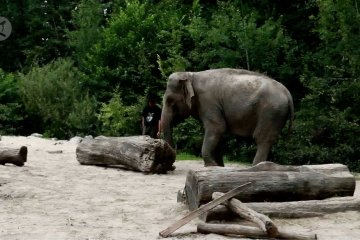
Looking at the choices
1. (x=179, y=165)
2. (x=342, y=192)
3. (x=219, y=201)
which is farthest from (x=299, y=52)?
(x=219, y=201)

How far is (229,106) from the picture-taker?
37.4ft

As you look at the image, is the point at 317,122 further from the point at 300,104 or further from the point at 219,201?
the point at 219,201

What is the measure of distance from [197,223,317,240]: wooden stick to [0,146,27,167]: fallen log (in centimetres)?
613

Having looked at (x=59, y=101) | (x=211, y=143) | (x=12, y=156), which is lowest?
(x=59, y=101)

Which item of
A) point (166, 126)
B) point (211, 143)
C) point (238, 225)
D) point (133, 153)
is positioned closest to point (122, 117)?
point (166, 126)

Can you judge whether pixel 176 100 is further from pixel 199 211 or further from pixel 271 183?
pixel 199 211

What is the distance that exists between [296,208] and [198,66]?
1247cm

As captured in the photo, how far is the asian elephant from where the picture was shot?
10977 mm

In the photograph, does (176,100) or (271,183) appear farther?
(176,100)

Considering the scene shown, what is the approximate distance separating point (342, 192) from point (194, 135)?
1063 centimetres

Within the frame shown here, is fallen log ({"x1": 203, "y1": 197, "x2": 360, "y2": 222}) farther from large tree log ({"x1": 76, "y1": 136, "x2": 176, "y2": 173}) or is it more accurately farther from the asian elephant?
large tree log ({"x1": 76, "y1": 136, "x2": 176, "y2": 173})

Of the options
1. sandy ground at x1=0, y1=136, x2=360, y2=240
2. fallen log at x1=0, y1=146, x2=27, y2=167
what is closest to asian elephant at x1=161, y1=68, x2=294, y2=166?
sandy ground at x1=0, y1=136, x2=360, y2=240

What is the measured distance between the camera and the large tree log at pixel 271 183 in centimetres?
709

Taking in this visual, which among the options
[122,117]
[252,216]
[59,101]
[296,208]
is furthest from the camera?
[59,101]
